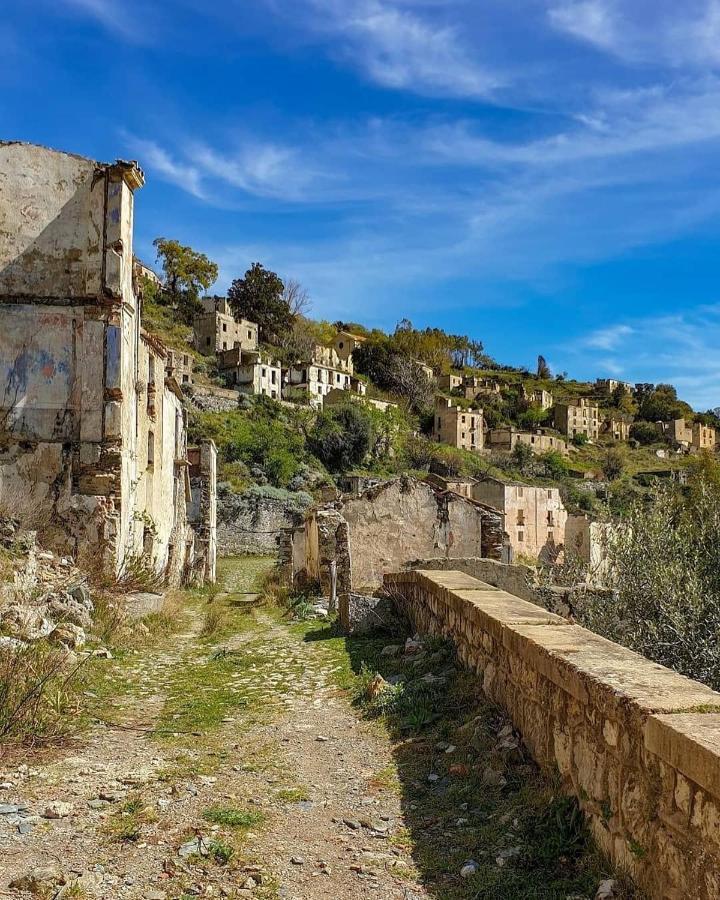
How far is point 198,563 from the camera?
22.2 metres

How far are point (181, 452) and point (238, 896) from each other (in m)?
18.2

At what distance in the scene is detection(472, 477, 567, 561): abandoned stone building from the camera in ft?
115

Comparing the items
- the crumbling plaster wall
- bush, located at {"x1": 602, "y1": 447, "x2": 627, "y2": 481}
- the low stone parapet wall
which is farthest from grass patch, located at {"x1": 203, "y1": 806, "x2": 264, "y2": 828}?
bush, located at {"x1": 602, "y1": 447, "x2": 627, "y2": 481}

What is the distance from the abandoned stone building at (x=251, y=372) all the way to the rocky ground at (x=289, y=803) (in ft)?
187

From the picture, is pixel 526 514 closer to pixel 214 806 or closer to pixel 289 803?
pixel 289 803

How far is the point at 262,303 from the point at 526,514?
51.1 m

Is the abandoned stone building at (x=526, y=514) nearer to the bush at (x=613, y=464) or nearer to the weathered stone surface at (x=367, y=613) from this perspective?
the weathered stone surface at (x=367, y=613)

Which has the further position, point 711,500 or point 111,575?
point 111,575

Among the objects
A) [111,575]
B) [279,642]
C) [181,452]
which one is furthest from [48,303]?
[181,452]

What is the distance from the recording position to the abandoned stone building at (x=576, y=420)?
96.8 m

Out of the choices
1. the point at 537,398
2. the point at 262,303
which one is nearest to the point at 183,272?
the point at 262,303

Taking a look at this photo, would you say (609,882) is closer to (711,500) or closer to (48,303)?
(711,500)

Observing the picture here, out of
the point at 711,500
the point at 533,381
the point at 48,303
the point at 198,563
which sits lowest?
the point at 198,563

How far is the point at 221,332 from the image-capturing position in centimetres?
7138
